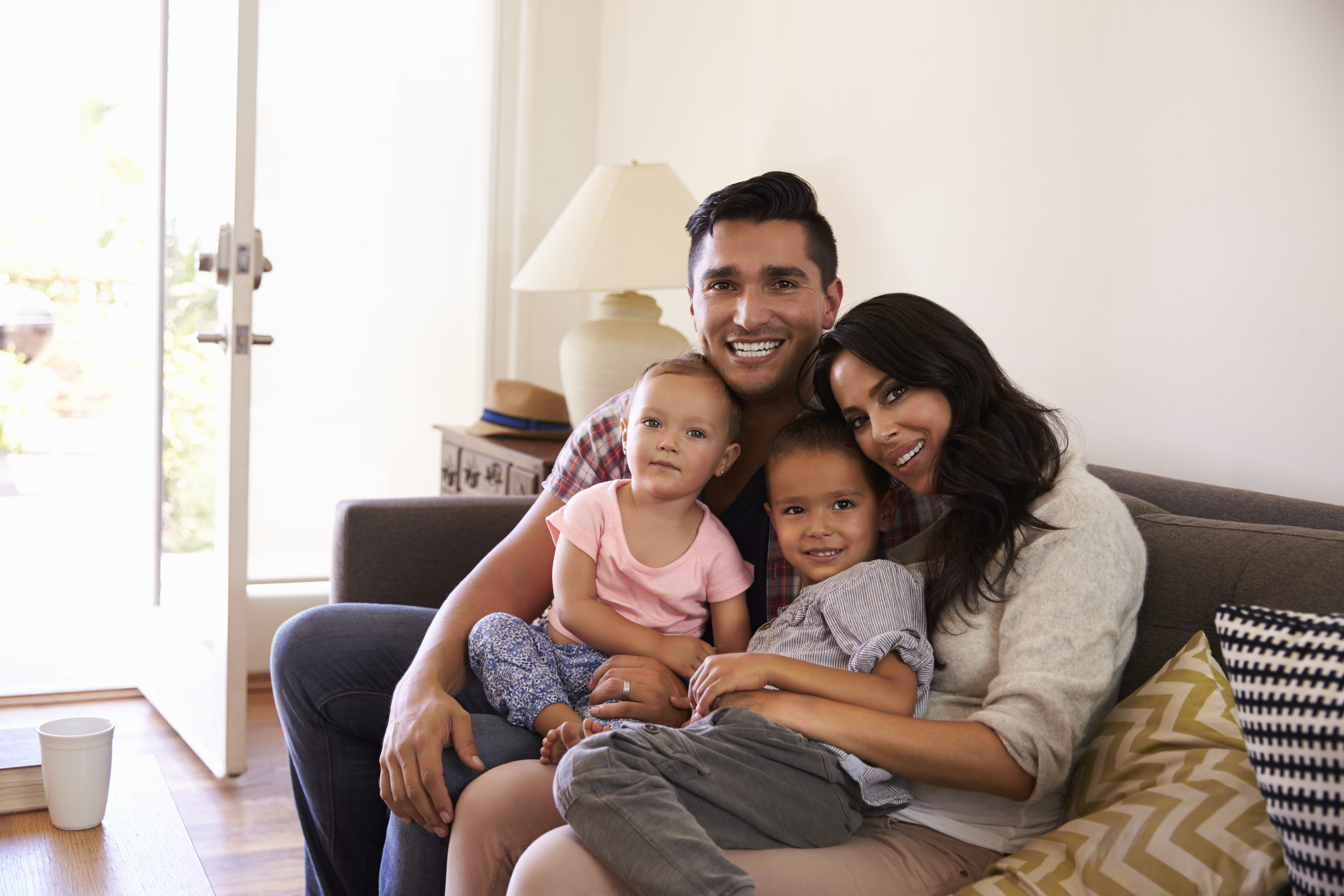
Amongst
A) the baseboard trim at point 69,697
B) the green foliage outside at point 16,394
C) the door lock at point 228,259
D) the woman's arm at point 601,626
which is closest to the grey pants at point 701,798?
the woman's arm at point 601,626

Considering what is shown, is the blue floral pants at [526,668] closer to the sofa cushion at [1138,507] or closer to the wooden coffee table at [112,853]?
the wooden coffee table at [112,853]

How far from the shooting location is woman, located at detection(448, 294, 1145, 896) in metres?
1.03

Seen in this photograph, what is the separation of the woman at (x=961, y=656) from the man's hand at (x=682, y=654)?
0.21 meters

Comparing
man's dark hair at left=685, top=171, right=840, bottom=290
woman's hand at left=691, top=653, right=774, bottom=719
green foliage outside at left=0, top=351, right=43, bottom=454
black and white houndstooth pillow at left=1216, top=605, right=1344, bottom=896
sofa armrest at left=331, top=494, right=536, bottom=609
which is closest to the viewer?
black and white houndstooth pillow at left=1216, top=605, right=1344, bottom=896

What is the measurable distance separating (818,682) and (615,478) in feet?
1.94

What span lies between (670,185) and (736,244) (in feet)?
3.44

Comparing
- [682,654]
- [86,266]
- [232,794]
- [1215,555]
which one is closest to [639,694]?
[682,654]

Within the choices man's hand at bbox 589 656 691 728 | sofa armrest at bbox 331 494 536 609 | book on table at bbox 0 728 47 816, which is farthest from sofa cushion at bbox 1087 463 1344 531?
book on table at bbox 0 728 47 816

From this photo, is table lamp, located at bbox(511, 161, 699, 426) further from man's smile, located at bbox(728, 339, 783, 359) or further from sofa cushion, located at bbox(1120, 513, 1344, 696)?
sofa cushion, located at bbox(1120, 513, 1344, 696)

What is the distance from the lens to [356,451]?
3.31m

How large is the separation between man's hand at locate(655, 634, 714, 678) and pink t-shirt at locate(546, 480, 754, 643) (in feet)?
0.16

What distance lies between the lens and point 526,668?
134 centimetres

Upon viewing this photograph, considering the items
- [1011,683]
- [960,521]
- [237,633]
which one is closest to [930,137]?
[960,521]

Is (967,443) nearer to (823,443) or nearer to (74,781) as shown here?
(823,443)
